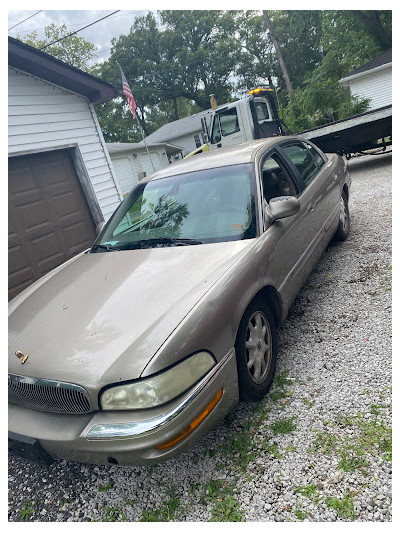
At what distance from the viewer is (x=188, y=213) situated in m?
2.80

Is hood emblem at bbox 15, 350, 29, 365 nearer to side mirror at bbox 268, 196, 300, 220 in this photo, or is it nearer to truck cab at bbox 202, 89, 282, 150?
side mirror at bbox 268, 196, 300, 220

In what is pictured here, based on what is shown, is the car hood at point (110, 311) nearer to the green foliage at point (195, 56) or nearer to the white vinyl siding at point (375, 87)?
the white vinyl siding at point (375, 87)

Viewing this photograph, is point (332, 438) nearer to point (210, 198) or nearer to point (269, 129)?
point (210, 198)

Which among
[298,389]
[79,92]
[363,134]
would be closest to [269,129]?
[363,134]

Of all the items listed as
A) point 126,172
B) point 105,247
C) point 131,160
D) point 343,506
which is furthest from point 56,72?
point 131,160

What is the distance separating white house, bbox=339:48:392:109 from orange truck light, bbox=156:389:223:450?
22171mm

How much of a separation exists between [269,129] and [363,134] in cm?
306

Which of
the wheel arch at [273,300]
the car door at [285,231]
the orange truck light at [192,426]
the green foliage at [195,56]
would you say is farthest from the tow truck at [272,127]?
the green foliage at [195,56]

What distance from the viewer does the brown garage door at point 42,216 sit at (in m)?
5.36

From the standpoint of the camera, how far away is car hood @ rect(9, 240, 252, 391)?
68.6 inches

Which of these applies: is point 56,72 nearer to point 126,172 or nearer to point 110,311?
point 110,311

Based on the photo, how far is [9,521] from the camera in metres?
2.02

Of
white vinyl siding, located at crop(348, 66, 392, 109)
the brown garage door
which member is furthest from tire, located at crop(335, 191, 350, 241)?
white vinyl siding, located at crop(348, 66, 392, 109)

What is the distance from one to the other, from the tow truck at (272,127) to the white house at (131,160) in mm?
12323
